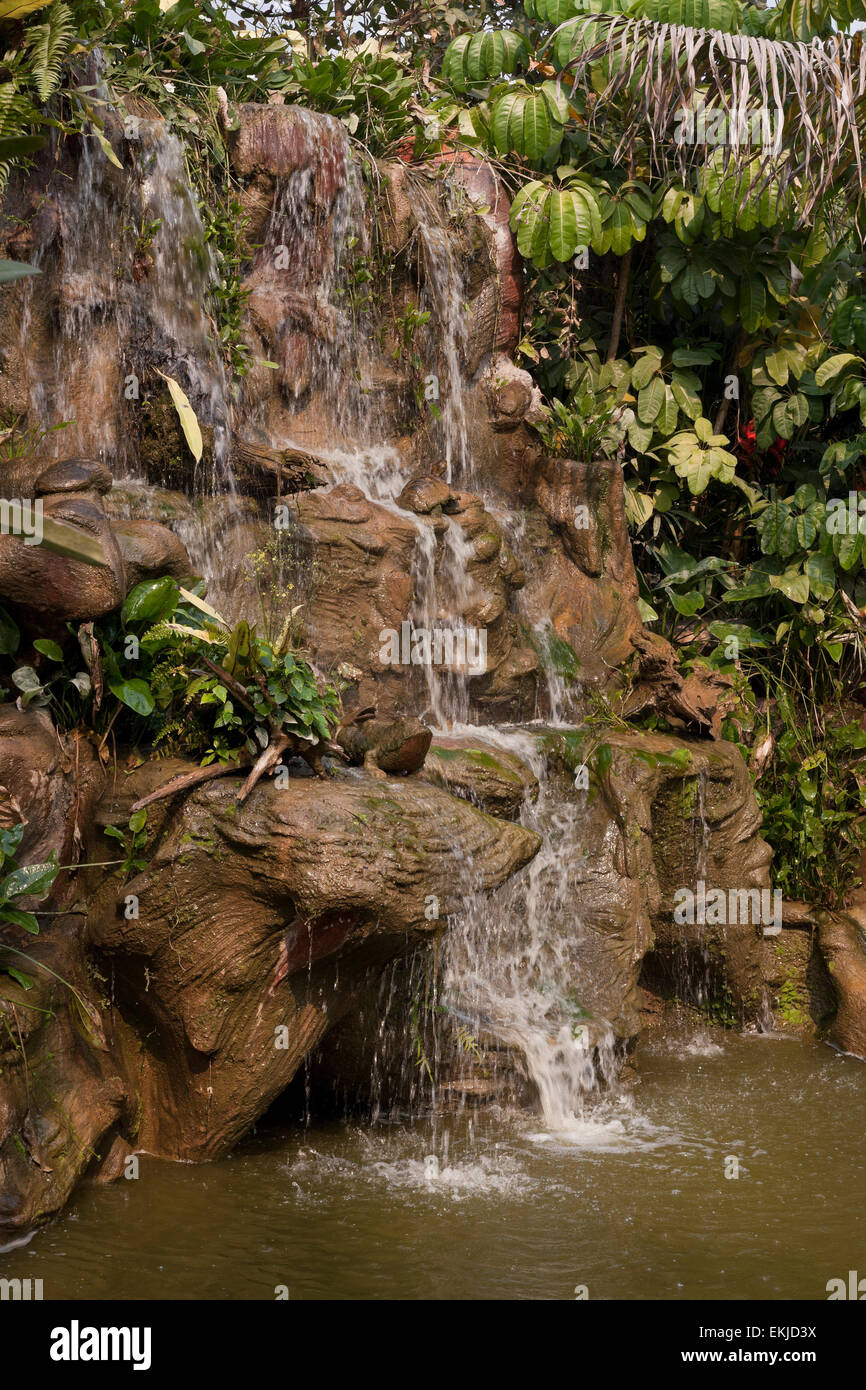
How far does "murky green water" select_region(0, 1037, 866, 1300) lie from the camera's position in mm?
4223

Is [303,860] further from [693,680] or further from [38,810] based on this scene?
[693,680]

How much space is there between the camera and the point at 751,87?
27.2 ft

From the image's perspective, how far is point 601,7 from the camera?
28.3ft

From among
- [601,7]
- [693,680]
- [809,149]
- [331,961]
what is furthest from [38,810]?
[601,7]

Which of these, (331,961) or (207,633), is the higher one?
(207,633)

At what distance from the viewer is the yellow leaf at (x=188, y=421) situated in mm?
6418

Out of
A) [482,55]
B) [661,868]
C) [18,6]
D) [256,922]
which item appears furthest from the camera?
[482,55]

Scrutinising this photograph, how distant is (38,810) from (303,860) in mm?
1023

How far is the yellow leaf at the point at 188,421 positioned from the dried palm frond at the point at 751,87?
335 centimetres

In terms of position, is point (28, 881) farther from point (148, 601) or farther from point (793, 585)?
point (793, 585)

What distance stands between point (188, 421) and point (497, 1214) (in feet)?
13.0

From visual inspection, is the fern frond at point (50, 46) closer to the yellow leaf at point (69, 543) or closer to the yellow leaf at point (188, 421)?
the yellow leaf at point (188, 421)

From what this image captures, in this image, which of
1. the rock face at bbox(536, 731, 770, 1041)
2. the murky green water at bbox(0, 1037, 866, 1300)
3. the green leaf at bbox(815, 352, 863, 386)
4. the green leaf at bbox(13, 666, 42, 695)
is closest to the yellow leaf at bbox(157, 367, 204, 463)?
the green leaf at bbox(13, 666, 42, 695)

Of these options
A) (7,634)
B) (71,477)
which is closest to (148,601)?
(7,634)
